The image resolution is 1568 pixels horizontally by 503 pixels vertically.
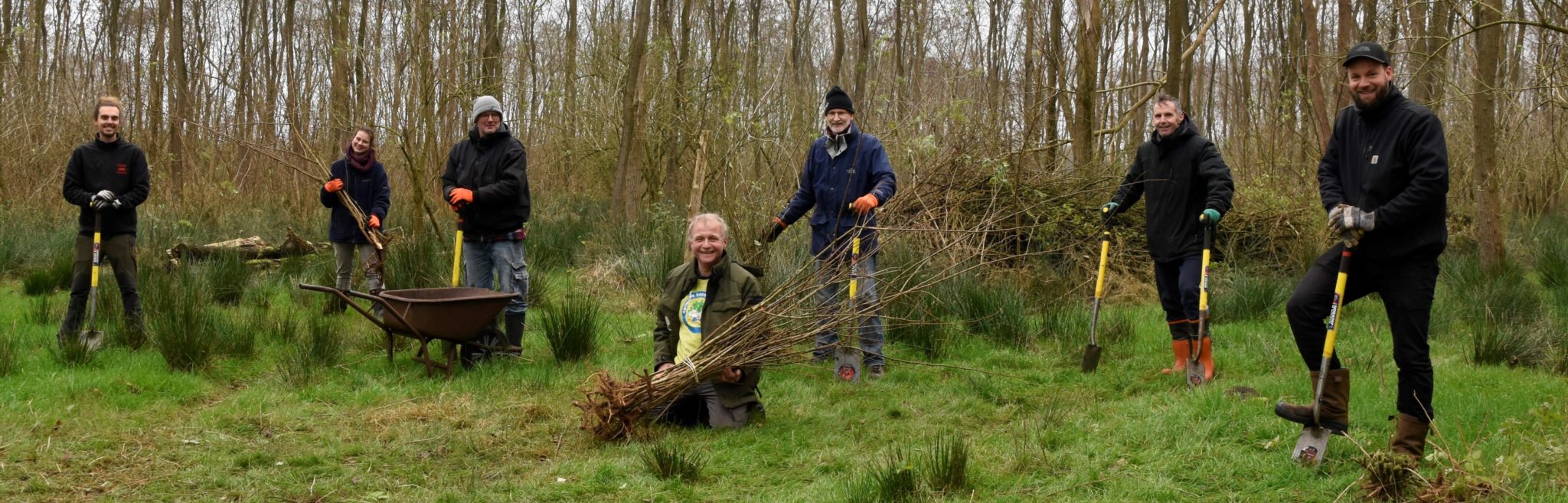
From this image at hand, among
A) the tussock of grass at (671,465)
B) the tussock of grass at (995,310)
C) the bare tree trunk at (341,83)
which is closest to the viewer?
the tussock of grass at (671,465)

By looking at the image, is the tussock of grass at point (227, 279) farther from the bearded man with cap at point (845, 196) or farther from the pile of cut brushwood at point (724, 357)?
the bearded man with cap at point (845, 196)

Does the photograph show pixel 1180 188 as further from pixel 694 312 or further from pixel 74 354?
pixel 74 354

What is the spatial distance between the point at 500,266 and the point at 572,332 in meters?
0.58

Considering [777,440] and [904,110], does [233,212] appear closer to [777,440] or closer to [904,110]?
[904,110]

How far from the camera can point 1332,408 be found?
166 inches

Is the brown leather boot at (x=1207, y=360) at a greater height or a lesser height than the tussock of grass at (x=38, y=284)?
lesser

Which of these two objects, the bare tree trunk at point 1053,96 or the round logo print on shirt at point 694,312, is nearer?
the round logo print on shirt at point 694,312

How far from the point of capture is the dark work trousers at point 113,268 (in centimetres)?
688

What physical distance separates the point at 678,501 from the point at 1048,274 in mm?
5962

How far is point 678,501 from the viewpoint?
425 centimetres

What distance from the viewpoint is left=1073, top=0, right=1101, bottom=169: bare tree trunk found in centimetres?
1059

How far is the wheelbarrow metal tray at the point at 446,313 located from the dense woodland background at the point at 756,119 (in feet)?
7.40

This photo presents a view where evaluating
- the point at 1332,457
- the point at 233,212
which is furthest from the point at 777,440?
the point at 233,212

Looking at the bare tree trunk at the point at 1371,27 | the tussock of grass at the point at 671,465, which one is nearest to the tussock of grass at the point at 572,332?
the tussock of grass at the point at 671,465
